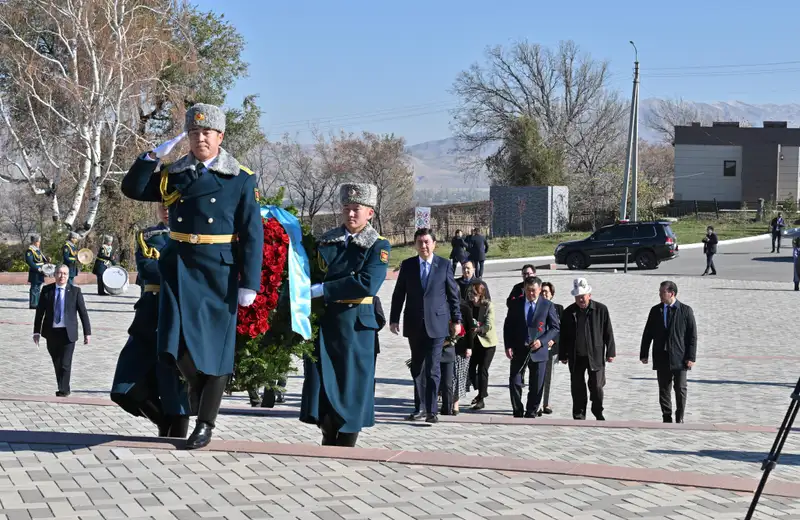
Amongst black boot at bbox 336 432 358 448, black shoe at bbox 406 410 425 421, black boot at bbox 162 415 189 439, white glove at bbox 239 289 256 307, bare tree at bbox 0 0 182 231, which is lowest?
black shoe at bbox 406 410 425 421

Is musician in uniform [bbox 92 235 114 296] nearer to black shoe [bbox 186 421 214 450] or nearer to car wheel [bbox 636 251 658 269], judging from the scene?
car wheel [bbox 636 251 658 269]

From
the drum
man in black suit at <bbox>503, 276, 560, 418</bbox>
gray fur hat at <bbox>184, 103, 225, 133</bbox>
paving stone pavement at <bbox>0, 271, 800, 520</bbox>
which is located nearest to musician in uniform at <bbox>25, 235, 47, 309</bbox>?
the drum

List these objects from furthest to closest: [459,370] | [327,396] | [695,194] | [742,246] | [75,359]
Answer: [695,194], [742,246], [75,359], [459,370], [327,396]

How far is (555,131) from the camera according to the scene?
8100 cm

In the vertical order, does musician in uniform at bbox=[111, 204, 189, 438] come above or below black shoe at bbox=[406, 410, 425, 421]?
above

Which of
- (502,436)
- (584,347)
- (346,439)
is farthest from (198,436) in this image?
(584,347)

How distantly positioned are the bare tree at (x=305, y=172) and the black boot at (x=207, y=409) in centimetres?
6671

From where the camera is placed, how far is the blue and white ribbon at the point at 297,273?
24.7 feet

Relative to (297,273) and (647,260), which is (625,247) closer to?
(647,260)

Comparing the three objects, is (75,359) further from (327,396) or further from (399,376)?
(327,396)

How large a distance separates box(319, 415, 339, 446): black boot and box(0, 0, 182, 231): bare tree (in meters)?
29.7

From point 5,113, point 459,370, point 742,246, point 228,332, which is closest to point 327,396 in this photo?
point 228,332

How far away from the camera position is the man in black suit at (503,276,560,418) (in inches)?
501

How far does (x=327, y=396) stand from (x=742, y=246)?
154 feet
